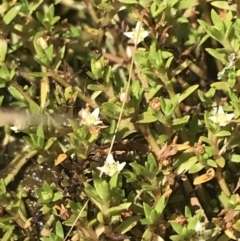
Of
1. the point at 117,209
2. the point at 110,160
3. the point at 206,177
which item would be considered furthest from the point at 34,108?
the point at 206,177

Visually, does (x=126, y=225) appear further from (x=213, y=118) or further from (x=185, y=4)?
(x=185, y=4)

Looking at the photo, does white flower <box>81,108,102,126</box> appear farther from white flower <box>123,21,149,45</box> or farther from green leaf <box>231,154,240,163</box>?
green leaf <box>231,154,240,163</box>

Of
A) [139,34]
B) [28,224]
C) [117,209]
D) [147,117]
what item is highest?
[139,34]

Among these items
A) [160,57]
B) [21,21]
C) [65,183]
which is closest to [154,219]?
[65,183]

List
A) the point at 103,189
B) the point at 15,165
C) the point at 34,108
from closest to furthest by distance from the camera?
the point at 103,189, the point at 34,108, the point at 15,165

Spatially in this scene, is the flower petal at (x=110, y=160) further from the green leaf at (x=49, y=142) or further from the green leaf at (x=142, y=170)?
the green leaf at (x=49, y=142)

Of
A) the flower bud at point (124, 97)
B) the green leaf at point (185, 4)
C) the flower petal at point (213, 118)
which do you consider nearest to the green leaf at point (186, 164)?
the flower petal at point (213, 118)

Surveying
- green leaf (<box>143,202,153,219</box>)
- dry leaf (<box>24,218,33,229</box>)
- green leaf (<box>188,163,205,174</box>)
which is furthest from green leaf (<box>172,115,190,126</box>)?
dry leaf (<box>24,218,33,229</box>)

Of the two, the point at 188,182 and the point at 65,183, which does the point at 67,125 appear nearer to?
the point at 65,183
